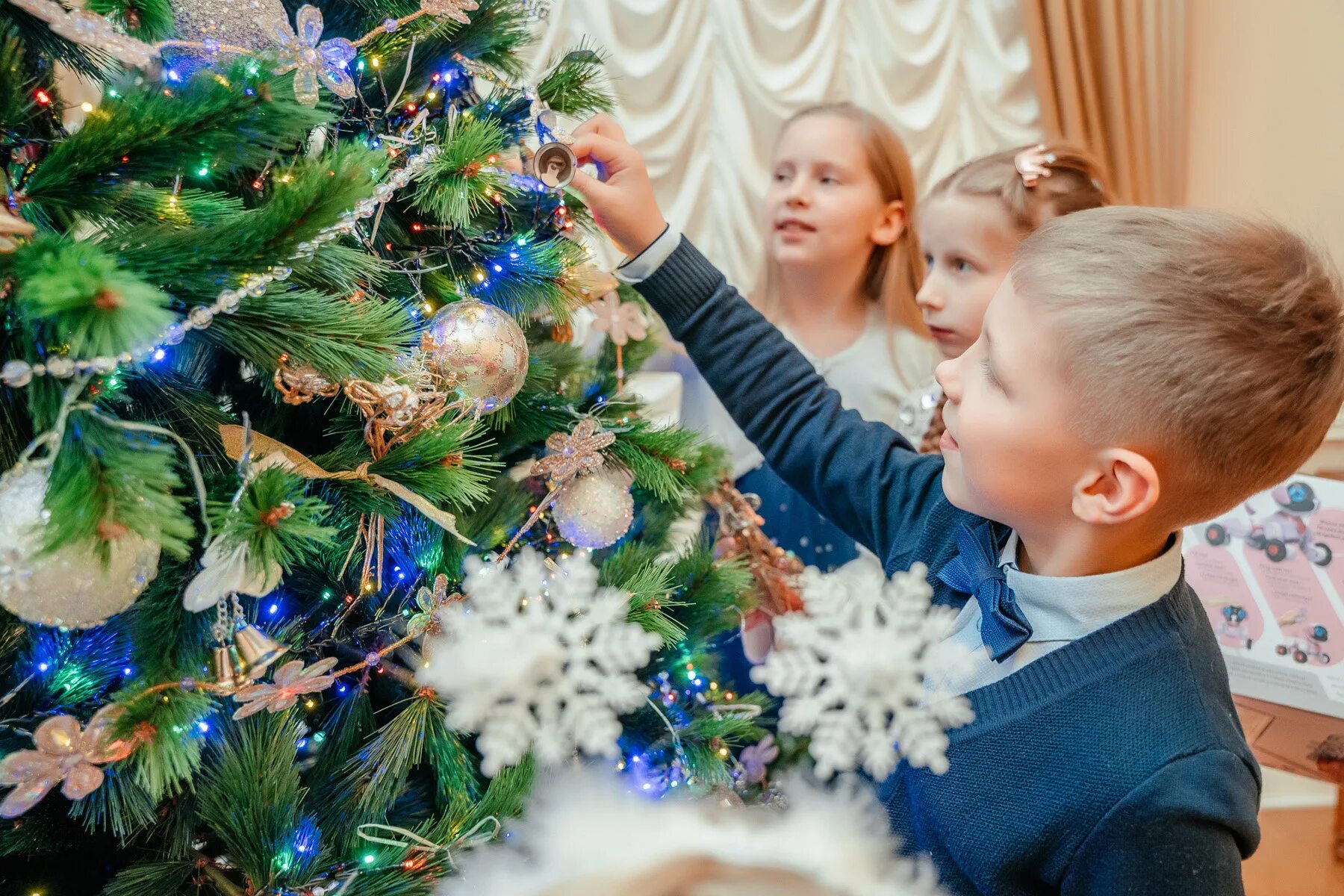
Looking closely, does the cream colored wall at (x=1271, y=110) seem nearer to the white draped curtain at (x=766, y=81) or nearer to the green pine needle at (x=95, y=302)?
the white draped curtain at (x=766, y=81)

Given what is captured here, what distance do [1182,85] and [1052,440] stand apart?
1.97 meters

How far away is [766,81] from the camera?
196cm

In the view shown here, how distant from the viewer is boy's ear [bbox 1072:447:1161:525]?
63 cm

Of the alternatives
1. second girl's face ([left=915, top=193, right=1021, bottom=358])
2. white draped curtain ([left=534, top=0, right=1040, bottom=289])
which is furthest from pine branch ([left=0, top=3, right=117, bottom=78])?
white draped curtain ([left=534, top=0, right=1040, bottom=289])

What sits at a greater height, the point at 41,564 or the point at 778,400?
the point at 41,564

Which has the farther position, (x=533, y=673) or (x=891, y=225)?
(x=891, y=225)

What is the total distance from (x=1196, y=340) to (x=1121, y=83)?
185 cm

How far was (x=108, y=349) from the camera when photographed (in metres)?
0.37

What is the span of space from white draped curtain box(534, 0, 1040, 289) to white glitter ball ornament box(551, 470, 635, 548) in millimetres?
1296

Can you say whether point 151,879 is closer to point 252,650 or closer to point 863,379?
point 252,650

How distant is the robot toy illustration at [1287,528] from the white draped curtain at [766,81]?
1.05 metres

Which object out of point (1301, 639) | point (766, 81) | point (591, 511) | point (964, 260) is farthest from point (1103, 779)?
point (766, 81)

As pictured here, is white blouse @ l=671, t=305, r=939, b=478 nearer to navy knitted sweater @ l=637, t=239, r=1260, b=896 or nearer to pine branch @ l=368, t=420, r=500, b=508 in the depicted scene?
navy knitted sweater @ l=637, t=239, r=1260, b=896

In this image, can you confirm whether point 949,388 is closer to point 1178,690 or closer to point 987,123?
point 1178,690
